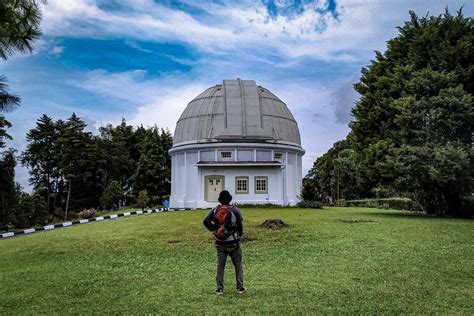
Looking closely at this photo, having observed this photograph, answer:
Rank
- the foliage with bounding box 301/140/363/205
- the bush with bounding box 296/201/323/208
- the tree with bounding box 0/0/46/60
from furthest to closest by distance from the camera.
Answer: the foliage with bounding box 301/140/363/205, the bush with bounding box 296/201/323/208, the tree with bounding box 0/0/46/60

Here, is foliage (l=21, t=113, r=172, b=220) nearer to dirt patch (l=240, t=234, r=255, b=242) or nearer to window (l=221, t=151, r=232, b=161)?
window (l=221, t=151, r=232, b=161)

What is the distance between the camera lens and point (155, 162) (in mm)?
46719

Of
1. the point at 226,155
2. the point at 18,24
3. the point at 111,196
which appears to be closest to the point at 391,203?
the point at 226,155

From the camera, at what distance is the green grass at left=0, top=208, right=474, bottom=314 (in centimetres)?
684

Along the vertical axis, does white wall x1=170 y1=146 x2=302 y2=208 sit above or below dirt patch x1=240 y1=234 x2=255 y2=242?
above

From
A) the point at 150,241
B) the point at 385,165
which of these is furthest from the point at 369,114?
the point at 150,241

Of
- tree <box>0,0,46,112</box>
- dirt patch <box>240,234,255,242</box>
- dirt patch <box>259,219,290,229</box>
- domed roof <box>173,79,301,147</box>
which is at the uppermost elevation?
domed roof <box>173,79,301,147</box>

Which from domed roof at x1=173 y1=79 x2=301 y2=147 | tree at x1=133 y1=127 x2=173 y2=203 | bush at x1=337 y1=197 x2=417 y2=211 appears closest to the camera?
domed roof at x1=173 y1=79 x2=301 y2=147

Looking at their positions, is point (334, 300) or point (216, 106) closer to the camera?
point (334, 300)

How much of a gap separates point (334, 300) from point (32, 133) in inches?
2045

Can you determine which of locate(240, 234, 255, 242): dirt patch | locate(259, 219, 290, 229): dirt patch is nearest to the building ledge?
locate(259, 219, 290, 229): dirt patch

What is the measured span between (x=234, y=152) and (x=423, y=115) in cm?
1537

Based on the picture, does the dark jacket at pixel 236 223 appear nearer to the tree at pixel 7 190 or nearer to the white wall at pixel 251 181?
the tree at pixel 7 190

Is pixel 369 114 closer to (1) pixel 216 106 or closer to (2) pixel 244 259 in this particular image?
(1) pixel 216 106
